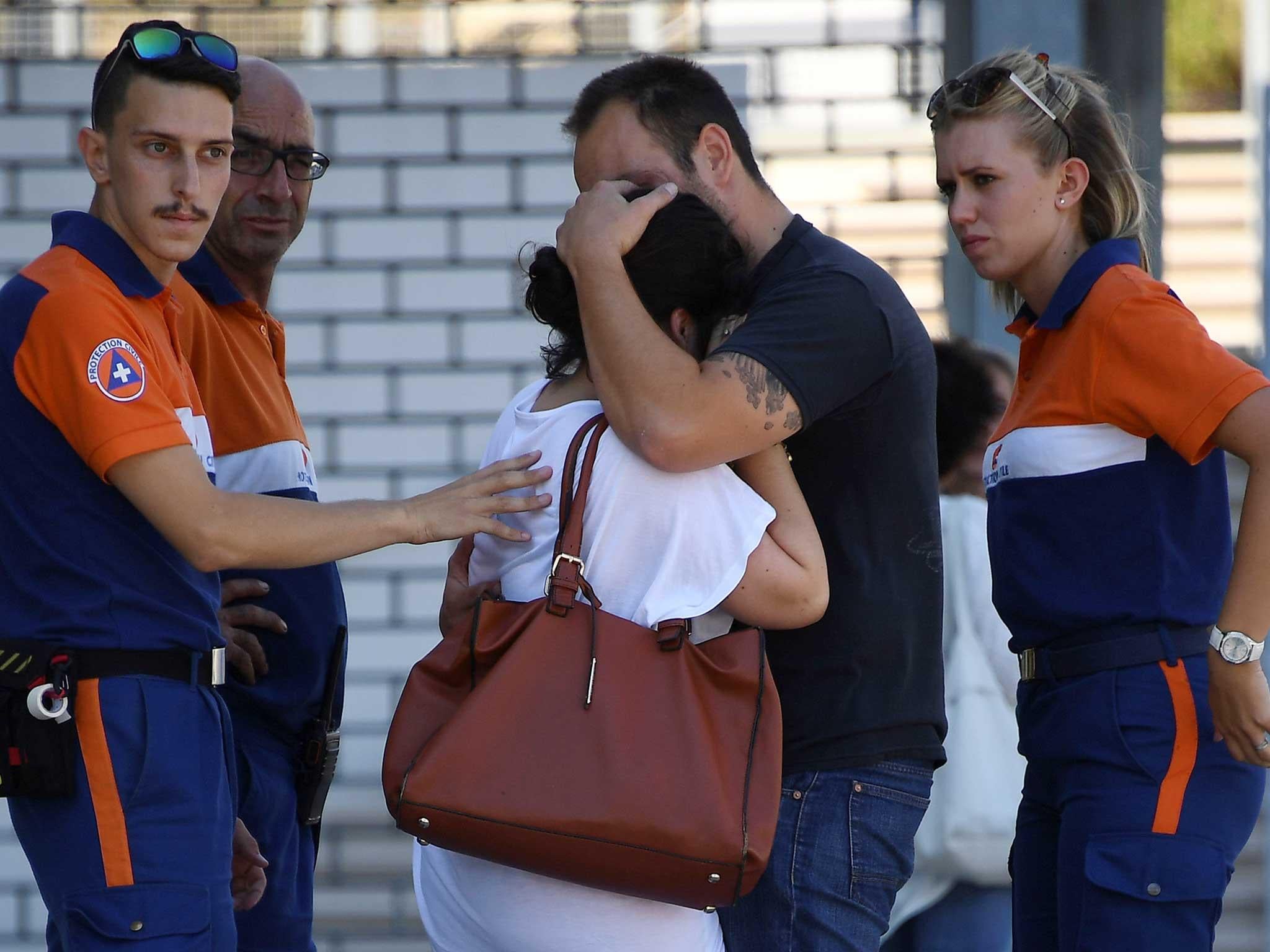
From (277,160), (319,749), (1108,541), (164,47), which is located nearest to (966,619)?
(1108,541)

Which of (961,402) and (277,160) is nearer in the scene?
(277,160)

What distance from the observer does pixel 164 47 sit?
2318 mm

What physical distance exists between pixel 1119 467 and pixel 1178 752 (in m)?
0.43

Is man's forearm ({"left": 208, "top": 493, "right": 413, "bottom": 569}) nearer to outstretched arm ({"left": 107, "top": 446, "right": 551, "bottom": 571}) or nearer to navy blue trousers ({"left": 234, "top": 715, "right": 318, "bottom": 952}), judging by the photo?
outstretched arm ({"left": 107, "top": 446, "right": 551, "bottom": 571})

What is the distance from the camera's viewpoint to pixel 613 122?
220cm

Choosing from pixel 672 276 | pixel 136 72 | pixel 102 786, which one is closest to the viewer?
pixel 672 276

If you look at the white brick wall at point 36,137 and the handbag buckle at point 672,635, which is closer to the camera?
the handbag buckle at point 672,635

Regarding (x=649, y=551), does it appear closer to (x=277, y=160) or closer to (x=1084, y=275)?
(x=1084, y=275)

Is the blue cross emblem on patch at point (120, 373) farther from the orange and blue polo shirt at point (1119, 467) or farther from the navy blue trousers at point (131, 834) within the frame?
the orange and blue polo shirt at point (1119, 467)

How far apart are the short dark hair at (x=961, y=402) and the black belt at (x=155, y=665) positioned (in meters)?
1.80

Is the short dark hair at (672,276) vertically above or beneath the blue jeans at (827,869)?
above

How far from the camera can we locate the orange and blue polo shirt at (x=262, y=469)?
2.80 metres

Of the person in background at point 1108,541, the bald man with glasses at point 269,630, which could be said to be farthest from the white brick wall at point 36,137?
the person in background at point 1108,541

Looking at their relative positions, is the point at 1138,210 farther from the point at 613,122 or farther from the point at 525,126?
the point at 525,126
